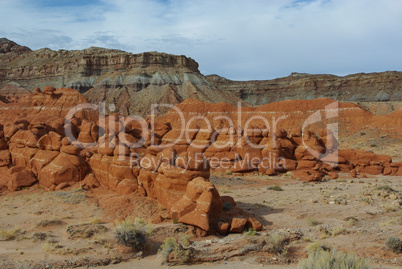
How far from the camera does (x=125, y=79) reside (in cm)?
8788

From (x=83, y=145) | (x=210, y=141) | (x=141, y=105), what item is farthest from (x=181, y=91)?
(x=83, y=145)

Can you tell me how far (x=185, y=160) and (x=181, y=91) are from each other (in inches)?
2857

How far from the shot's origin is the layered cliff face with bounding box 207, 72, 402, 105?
3600 inches

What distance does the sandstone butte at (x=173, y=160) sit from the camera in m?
11.4

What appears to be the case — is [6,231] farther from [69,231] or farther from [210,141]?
[210,141]

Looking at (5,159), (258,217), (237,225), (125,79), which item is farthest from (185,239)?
(125,79)

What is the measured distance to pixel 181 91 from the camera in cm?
8369

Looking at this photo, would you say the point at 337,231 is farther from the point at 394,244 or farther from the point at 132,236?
the point at 132,236

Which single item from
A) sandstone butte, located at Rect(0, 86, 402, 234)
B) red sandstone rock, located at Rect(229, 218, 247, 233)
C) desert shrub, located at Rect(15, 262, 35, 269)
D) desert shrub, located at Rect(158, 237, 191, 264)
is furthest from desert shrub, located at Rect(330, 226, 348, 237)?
desert shrub, located at Rect(15, 262, 35, 269)

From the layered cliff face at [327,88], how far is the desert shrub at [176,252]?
303 ft

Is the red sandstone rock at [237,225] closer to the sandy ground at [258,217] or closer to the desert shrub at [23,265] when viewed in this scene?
the sandy ground at [258,217]

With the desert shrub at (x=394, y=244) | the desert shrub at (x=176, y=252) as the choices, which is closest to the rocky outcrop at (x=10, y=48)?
the desert shrub at (x=176, y=252)

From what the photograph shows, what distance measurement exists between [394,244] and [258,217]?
15.7 ft

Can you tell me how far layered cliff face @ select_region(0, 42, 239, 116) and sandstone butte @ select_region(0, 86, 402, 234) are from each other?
41.2m
